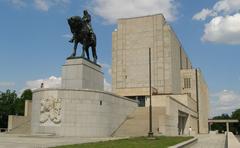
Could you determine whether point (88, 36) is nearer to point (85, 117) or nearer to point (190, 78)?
point (85, 117)

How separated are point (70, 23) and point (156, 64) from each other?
49.8 metres

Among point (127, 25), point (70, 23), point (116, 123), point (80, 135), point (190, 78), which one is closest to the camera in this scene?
point (80, 135)

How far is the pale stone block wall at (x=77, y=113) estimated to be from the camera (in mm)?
32500

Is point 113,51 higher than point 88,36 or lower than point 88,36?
higher

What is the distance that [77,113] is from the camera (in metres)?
33.2

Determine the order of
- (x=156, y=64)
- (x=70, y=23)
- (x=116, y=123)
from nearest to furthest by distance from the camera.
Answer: (x=70, y=23)
(x=116, y=123)
(x=156, y=64)

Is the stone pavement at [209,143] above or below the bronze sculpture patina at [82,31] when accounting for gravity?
→ below

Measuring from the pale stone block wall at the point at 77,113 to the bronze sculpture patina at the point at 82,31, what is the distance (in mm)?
4758

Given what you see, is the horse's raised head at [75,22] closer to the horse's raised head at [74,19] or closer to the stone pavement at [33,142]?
the horse's raised head at [74,19]

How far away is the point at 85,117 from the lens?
33.5 m

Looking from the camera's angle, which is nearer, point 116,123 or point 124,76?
point 116,123

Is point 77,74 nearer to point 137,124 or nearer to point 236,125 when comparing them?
point 137,124

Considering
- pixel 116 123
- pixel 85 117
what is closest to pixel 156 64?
pixel 116 123

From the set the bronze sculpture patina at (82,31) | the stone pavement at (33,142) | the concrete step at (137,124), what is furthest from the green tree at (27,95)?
the stone pavement at (33,142)
